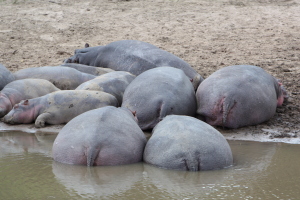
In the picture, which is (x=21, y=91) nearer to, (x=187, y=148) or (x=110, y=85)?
(x=110, y=85)

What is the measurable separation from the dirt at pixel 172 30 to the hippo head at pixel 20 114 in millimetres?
2440

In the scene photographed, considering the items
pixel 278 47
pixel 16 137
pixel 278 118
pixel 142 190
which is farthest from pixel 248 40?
pixel 142 190

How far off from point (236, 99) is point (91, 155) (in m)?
2.18

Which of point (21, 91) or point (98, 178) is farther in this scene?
point (21, 91)

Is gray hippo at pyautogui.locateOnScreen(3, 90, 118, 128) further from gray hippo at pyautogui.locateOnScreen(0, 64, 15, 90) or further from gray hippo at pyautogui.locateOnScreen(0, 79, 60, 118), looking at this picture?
gray hippo at pyautogui.locateOnScreen(0, 64, 15, 90)

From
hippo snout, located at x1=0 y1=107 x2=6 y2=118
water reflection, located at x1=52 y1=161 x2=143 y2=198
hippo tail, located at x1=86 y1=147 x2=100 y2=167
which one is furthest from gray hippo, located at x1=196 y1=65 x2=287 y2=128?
hippo snout, located at x1=0 y1=107 x2=6 y2=118

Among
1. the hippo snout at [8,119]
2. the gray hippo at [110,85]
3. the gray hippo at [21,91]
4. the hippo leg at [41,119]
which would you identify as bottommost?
the hippo snout at [8,119]

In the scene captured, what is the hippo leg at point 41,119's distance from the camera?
6.00 m

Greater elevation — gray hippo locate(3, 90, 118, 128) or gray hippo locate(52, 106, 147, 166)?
gray hippo locate(52, 106, 147, 166)

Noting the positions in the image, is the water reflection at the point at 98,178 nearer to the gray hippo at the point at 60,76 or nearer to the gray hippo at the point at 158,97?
the gray hippo at the point at 158,97

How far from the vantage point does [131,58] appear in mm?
7891

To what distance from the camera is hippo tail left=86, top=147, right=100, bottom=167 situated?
4.19 m

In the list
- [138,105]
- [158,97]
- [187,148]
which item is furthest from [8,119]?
[187,148]

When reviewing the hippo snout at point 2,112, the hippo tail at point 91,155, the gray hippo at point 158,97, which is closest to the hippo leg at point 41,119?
the hippo snout at point 2,112
